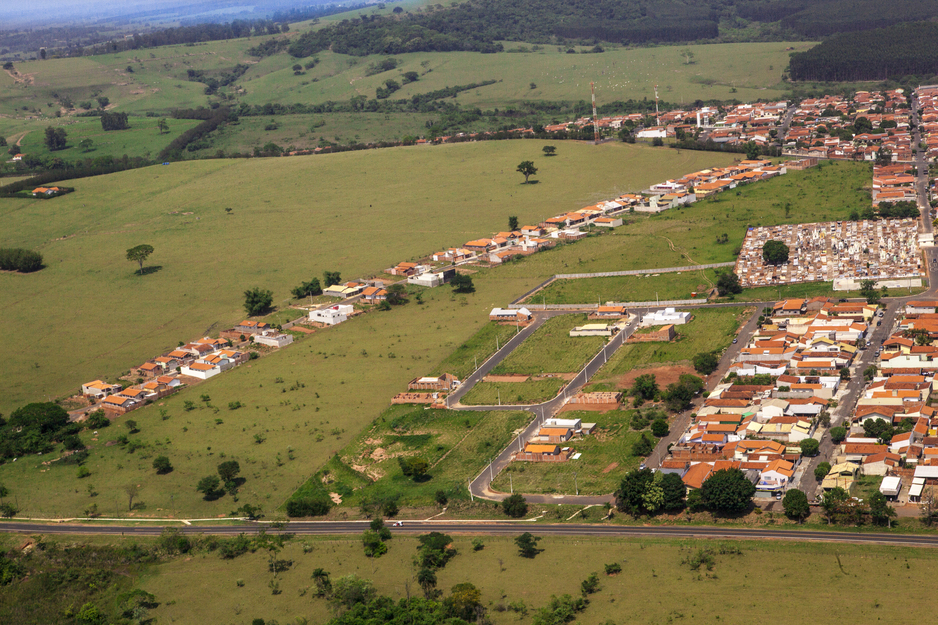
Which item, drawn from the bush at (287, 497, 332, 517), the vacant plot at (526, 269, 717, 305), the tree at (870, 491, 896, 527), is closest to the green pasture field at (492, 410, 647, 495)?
the bush at (287, 497, 332, 517)

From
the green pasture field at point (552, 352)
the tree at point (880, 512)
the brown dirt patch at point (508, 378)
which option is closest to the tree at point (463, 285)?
the green pasture field at point (552, 352)

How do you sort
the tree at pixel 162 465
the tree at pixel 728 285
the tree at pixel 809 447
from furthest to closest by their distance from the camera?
1. the tree at pixel 728 285
2. the tree at pixel 162 465
3. the tree at pixel 809 447

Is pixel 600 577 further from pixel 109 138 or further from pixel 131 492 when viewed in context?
pixel 109 138

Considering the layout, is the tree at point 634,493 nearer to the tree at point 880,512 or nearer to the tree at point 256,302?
the tree at point 880,512

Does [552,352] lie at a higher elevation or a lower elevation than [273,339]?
lower

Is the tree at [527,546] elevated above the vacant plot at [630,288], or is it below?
below

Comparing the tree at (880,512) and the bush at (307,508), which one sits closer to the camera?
the tree at (880,512)

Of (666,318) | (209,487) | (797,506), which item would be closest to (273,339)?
(209,487)
